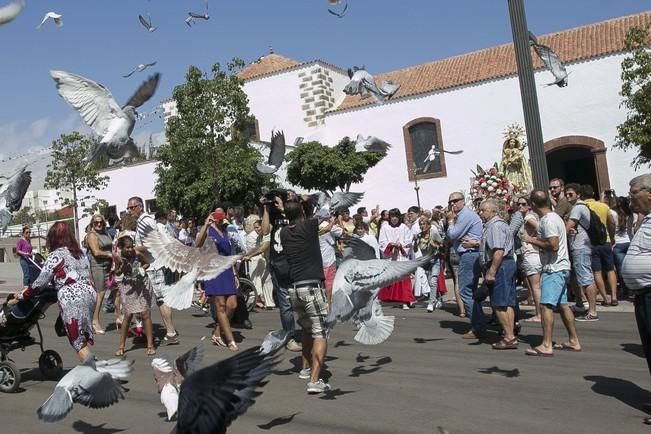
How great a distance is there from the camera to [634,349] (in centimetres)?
748

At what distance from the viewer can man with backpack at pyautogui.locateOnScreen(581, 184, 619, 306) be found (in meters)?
10.3

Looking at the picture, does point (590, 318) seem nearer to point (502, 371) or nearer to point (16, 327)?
point (502, 371)

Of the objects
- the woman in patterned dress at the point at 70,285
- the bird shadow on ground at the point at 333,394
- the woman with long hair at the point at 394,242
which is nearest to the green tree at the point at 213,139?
the woman with long hair at the point at 394,242

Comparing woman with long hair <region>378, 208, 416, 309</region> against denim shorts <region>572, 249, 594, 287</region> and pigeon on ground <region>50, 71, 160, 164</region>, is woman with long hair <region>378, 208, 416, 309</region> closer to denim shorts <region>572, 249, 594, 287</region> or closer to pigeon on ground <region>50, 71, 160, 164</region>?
denim shorts <region>572, 249, 594, 287</region>

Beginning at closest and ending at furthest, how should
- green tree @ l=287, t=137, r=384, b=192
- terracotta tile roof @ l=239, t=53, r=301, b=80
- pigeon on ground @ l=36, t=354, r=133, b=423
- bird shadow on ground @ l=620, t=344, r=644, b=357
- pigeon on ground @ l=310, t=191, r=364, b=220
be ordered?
1. pigeon on ground @ l=36, t=354, r=133, b=423
2. bird shadow on ground @ l=620, t=344, r=644, b=357
3. pigeon on ground @ l=310, t=191, r=364, b=220
4. green tree @ l=287, t=137, r=384, b=192
5. terracotta tile roof @ l=239, t=53, r=301, b=80

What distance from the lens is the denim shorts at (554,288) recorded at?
6.95m

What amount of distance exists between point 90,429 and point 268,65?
39085 millimetres

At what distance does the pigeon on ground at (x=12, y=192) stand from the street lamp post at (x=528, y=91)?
8.02 m

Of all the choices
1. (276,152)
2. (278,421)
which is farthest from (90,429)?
(276,152)

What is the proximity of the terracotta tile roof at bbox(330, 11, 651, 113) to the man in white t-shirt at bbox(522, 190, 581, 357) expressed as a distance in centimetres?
2625

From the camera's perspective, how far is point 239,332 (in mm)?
9898

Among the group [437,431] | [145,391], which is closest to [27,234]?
[145,391]

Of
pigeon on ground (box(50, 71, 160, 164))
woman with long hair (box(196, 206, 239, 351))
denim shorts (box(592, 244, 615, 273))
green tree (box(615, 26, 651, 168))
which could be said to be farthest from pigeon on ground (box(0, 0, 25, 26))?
green tree (box(615, 26, 651, 168))

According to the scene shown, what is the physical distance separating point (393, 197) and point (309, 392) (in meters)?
30.1
